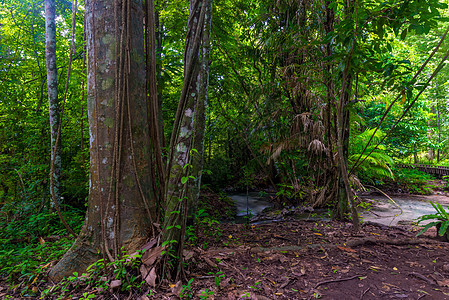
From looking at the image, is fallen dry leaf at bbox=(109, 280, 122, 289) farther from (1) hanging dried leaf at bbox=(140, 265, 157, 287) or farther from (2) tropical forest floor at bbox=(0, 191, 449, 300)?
(1) hanging dried leaf at bbox=(140, 265, 157, 287)

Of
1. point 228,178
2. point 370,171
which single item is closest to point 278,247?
point 370,171

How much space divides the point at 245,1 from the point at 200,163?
4482 mm

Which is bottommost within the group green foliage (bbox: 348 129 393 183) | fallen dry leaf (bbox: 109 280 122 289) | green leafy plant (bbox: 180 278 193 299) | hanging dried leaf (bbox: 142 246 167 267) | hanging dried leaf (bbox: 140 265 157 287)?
green leafy plant (bbox: 180 278 193 299)

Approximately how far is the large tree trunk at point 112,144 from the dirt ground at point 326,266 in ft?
2.30

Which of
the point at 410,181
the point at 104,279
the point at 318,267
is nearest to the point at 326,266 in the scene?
the point at 318,267

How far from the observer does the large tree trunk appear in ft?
7.29

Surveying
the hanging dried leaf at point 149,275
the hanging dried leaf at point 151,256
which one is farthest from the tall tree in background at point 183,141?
the hanging dried leaf at point 149,275

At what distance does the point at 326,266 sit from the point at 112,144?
2.52m

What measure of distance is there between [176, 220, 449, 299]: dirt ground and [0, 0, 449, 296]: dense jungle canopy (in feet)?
1.40

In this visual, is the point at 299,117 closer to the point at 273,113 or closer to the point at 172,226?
the point at 273,113

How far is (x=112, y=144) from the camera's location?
7.44 ft

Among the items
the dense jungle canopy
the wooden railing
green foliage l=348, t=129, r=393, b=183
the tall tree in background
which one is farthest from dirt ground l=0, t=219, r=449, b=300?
the wooden railing

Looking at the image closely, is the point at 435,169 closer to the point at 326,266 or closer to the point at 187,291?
the point at 326,266

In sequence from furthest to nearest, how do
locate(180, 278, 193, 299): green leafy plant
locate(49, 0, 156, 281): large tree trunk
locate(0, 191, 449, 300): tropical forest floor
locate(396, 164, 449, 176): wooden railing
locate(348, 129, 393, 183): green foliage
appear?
locate(396, 164, 449, 176): wooden railing
locate(348, 129, 393, 183): green foliage
locate(49, 0, 156, 281): large tree trunk
locate(0, 191, 449, 300): tropical forest floor
locate(180, 278, 193, 299): green leafy plant
